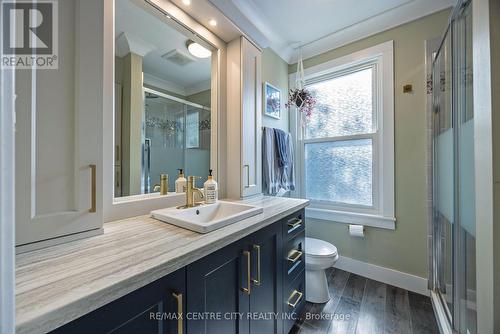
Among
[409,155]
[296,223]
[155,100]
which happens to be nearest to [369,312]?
[296,223]

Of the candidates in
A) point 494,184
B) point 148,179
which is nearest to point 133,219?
point 148,179

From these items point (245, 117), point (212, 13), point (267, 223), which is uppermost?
point (212, 13)

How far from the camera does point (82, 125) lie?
745mm

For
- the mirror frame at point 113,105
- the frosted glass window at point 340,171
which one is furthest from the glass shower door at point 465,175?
the mirror frame at point 113,105

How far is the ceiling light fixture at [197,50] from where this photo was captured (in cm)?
146

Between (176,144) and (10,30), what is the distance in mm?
1025

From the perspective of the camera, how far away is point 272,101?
2.22 m

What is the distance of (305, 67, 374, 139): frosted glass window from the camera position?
209cm

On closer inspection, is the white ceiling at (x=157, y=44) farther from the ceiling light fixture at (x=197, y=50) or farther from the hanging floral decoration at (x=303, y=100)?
the hanging floral decoration at (x=303, y=100)

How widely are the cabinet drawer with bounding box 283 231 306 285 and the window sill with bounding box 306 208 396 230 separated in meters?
0.84

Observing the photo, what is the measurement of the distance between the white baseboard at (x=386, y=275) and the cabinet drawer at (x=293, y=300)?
868mm

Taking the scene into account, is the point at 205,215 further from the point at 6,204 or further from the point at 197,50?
the point at 197,50

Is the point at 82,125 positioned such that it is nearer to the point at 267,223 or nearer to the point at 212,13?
the point at 267,223

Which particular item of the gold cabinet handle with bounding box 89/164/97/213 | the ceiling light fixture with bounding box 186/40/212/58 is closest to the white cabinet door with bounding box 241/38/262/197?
the ceiling light fixture with bounding box 186/40/212/58
